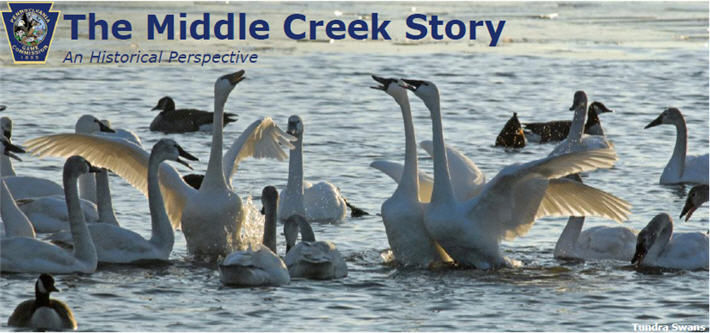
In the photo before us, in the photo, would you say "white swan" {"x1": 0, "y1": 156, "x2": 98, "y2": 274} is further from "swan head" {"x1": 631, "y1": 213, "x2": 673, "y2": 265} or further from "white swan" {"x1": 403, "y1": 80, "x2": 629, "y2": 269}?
"swan head" {"x1": 631, "y1": 213, "x2": 673, "y2": 265}

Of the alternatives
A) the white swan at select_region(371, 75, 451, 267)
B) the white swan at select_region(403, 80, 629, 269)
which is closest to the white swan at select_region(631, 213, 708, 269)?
the white swan at select_region(403, 80, 629, 269)

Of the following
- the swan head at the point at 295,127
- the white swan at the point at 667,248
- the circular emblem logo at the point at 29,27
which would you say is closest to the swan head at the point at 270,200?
the swan head at the point at 295,127

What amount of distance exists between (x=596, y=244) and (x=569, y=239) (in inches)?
8.5

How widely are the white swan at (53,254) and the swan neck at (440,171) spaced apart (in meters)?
2.57

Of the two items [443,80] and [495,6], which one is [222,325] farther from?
[495,6]

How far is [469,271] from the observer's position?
10102 mm

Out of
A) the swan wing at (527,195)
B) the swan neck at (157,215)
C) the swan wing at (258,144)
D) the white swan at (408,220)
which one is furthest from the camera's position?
the swan wing at (258,144)

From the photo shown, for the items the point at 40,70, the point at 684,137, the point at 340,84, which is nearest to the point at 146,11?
the point at 40,70

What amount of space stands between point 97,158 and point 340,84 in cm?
1129

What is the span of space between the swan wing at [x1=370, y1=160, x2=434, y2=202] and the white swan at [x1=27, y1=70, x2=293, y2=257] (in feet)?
4.17

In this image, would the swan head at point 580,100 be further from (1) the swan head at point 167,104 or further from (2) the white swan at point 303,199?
(1) the swan head at point 167,104

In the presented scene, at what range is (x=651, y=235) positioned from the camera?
10.3 m

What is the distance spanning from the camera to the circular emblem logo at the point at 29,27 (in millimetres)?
15891

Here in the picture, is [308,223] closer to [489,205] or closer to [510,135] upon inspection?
[489,205]
